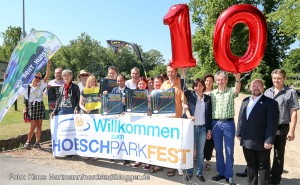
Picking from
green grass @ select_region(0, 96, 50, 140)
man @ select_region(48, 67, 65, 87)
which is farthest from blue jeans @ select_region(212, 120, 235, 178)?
green grass @ select_region(0, 96, 50, 140)

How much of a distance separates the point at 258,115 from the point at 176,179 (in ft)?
6.60

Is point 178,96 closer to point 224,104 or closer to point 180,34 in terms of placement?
point 224,104

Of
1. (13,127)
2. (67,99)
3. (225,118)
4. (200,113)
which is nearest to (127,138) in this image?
(200,113)

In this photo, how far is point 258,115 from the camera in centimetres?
448

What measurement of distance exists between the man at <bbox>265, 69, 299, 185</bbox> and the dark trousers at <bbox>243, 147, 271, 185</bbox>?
0.59 metres

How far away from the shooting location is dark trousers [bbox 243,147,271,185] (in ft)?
14.9

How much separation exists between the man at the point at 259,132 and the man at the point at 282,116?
24.9 inches

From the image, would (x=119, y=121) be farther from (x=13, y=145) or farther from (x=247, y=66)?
(x=13, y=145)

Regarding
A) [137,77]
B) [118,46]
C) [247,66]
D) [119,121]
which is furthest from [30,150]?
[118,46]

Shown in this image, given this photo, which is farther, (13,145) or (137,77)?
(13,145)

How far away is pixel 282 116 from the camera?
500 cm

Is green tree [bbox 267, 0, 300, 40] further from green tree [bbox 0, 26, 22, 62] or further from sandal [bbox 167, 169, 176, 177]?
green tree [bbox 0, 26, 22, 62]

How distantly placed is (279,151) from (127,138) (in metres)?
2.95

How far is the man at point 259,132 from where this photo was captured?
440 centimetres
